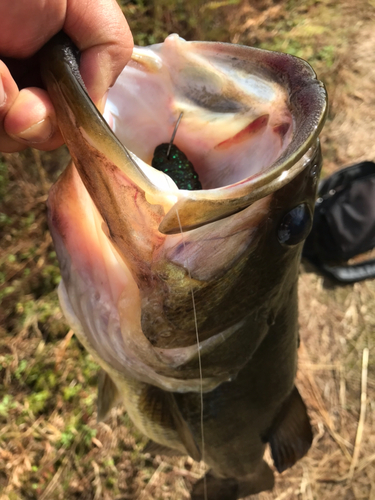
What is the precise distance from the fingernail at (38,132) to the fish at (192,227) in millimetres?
74

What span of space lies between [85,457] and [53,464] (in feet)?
0.63

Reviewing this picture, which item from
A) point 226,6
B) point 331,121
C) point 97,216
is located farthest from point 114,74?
point 331,121

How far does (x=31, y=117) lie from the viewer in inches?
33.4

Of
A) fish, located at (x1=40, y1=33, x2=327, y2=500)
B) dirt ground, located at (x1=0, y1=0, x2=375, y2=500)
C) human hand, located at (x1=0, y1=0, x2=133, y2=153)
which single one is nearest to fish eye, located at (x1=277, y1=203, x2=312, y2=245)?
fish, located at (x1=40, y1=33, x2=327, y2=500)

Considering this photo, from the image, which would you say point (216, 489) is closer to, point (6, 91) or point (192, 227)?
point (192, 227)

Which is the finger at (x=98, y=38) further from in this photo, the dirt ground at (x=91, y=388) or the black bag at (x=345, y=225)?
the black bag at (x=345, y=225)

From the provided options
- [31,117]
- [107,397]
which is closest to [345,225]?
[107,397]

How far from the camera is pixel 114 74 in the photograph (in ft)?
3.06

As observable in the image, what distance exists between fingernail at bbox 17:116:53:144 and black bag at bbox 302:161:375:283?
2.82 metres

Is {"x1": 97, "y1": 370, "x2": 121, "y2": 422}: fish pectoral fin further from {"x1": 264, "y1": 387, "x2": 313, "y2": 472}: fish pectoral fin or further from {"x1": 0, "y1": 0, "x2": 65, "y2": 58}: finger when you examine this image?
{"x1": 0, "y1": 0, "x2": 65, "y2": 58}: finger

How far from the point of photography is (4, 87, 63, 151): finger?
33.1 inches

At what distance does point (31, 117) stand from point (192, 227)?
0.43m

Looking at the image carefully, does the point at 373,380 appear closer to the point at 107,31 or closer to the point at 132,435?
the point at 132,435

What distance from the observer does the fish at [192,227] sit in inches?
30.9
